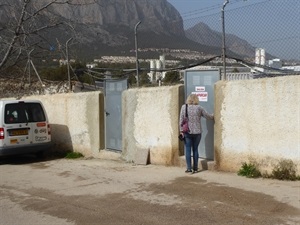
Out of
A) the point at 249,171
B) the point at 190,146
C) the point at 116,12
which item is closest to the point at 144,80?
the point at 190,146

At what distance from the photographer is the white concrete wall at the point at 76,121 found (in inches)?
495

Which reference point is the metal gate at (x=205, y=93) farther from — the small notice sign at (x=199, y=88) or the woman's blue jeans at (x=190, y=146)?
the woman's blue jeans at (x=190, y=146)

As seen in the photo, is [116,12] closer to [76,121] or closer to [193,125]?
[76,121]

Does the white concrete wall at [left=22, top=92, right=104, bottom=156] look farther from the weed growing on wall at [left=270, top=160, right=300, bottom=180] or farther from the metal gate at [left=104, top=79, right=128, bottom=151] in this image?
the weed growing on wall at [left=270, top=160, right=300, bottom=180]

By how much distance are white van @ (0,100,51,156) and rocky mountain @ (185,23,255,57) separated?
500 centimetres

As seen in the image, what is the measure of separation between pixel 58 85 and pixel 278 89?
13.0 m

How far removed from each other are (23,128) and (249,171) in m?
6.66

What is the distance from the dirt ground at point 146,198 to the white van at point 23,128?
204cm

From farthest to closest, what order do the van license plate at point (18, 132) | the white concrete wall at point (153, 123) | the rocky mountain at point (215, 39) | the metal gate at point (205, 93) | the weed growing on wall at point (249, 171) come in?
the van license plate at point (18, 132)
the white concrete wall at point (153, 123)
the metal gate at point (205, 93)
the rocky mountain at point (215, 39)
the weed growing on wall at point (249, 171)

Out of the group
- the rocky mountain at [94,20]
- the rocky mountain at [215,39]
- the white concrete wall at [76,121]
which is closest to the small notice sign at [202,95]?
the rocky mountain at [215,39]

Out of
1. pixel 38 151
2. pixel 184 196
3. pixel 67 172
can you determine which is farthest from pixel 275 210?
pixel 38 151

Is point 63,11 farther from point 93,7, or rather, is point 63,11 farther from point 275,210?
point 275,210

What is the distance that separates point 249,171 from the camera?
8500 millimetres

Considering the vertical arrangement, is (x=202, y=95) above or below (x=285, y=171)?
above
